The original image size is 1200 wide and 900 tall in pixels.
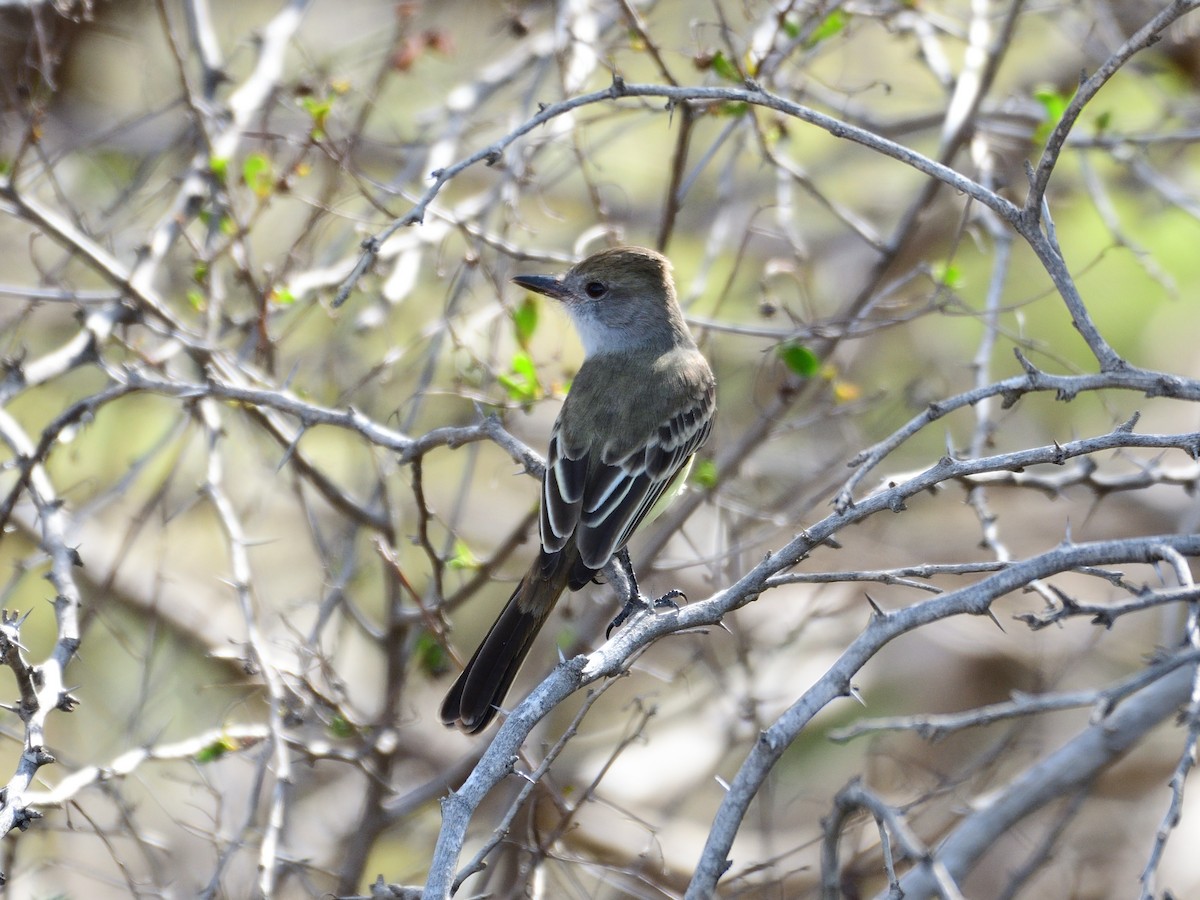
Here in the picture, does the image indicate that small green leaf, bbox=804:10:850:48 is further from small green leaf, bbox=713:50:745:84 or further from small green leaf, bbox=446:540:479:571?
small green leaf, bbox=446:540:479:571

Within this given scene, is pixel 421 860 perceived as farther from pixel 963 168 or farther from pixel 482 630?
pixel 963 168

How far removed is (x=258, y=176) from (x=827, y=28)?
2121mm

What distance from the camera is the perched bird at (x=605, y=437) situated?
3.94 m

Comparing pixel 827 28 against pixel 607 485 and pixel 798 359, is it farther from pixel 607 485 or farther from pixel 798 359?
pixel 607 485

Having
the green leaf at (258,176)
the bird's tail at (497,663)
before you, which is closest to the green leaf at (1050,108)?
the bird's tail at (497,663)

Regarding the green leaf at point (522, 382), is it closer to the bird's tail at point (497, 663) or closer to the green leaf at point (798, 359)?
the bird's tail at point (497, 663)

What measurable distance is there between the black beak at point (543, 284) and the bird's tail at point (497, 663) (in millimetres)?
1308

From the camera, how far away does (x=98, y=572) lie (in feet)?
20.3

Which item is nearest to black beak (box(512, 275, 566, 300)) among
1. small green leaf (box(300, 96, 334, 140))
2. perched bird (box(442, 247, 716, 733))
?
perched bird (box(442, 247, 716, 733))

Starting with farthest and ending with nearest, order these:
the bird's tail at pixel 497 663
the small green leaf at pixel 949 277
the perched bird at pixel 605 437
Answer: the small green leaf at pixel 949 277
the perched bird at pixel 605 437
the bird's tail at pixel 497 663

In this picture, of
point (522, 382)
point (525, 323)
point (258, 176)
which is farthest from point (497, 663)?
point (258, 176)

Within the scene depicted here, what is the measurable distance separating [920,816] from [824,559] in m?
1.55

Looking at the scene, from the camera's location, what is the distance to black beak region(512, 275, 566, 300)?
15.9 feet

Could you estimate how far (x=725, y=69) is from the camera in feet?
14.2
